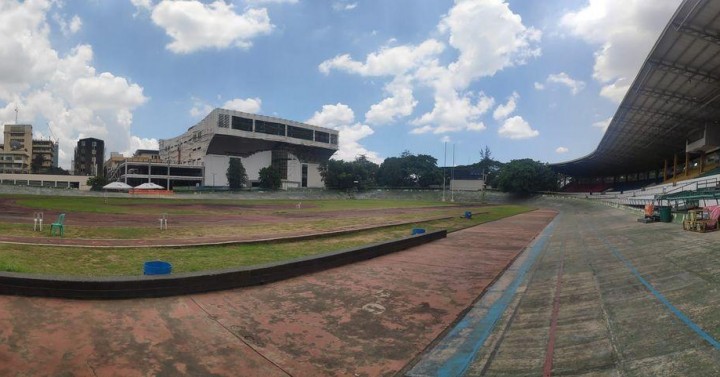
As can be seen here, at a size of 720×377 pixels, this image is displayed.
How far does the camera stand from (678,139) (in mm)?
51344

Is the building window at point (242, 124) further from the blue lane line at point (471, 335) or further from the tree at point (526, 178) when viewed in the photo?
the blue lane line at point (471, 335)

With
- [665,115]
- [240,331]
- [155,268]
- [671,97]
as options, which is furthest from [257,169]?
[240,331]

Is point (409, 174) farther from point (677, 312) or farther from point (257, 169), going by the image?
point (677, 312)

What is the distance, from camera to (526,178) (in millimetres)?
89000

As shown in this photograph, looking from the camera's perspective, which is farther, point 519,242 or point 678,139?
point 678,139

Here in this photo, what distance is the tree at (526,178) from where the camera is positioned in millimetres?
89188

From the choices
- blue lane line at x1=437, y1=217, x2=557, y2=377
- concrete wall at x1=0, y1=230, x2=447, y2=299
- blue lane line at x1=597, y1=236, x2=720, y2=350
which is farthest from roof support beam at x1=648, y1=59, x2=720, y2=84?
concrete wall at x1=0, y1=230, x2=447, y2=299

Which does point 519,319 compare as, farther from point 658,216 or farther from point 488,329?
point 658,216

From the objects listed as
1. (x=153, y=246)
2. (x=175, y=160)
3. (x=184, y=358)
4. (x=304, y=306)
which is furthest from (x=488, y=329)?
(x=175, y=160)

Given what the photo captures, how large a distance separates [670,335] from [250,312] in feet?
20.1

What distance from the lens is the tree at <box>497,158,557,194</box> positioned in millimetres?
89188

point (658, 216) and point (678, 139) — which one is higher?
point (678, 139)

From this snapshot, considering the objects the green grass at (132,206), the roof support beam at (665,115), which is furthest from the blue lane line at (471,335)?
the roof support beam at (665,115)

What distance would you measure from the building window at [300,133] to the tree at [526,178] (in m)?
59.0
